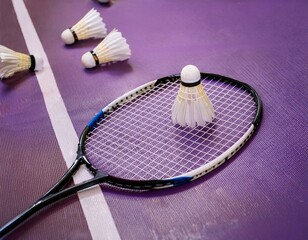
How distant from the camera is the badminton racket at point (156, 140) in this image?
1.29m

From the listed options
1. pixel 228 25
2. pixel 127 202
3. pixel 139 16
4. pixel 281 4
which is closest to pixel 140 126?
pixel 127 202

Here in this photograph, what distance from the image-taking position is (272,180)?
129cm

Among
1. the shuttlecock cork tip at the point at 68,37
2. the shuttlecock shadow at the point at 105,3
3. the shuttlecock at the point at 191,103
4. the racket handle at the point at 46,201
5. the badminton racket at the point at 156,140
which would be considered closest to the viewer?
the racket handle at the point at 46,201

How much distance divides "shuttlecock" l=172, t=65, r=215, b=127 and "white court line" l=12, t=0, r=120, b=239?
1.35ft

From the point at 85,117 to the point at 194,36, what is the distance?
853mm

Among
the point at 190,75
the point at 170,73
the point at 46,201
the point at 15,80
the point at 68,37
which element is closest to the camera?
the point at 46,201

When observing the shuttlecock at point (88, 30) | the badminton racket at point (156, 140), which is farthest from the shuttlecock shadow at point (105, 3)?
the badminton racket at point (156, 140)

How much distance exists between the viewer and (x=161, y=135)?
5.04ft

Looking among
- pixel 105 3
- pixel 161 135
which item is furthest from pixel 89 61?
pixel 105 3

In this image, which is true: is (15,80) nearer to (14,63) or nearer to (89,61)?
(14,63)

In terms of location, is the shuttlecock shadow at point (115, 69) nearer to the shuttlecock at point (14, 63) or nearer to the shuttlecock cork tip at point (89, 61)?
the shuttlecock cork tip at point (89, 61)

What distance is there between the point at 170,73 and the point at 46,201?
96 cm

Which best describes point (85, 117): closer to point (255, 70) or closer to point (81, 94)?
point (81, 94)

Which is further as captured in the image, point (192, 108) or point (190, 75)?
point (192, 108)
